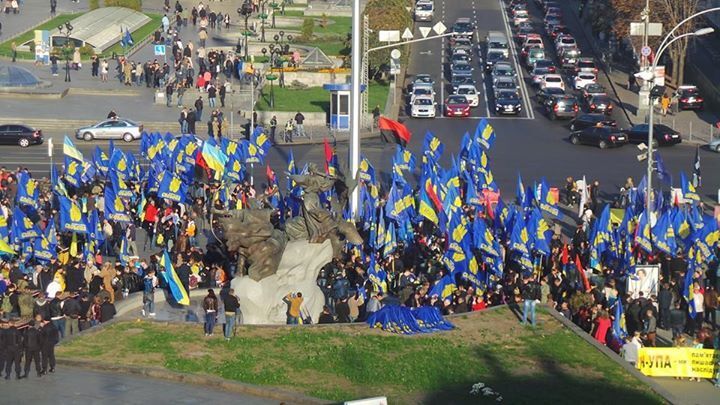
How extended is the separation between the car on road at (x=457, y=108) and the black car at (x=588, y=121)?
5709 millimetres

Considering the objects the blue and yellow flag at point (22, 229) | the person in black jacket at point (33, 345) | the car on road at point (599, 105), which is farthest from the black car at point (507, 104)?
the person in black jacket at point (33, 345)

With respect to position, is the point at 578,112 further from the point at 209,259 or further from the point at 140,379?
the point at 140,379

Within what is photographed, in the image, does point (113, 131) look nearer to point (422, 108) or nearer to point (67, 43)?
point (422, 108)

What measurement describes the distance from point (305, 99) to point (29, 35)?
20.2m

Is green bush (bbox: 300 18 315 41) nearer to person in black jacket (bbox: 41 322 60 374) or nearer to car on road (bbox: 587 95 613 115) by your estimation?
car on road (bbox: 587 95 613 115)

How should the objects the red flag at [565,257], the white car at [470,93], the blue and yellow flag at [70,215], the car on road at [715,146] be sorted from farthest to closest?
the white car at [470,93] → the car on road at [715,146] → the blue and yellow flag at [70,215] → the red flag at [565,257]

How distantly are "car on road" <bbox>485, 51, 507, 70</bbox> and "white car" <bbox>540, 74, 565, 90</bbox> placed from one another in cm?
609

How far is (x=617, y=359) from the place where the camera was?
34.6m

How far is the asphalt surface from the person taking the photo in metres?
31.7

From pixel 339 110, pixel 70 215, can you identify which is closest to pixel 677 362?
pixel 70 215

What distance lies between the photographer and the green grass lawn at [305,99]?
74688mm

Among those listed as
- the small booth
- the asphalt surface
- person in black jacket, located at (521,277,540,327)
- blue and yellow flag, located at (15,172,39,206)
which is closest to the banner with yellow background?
person in black jacket, located at (521,277,540,327)

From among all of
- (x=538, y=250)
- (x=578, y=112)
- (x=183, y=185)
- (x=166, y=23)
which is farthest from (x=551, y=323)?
(x=166, y=23)

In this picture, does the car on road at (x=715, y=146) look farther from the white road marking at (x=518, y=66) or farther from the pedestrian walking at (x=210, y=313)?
the pedestrian walking at (x=210, y=313)
